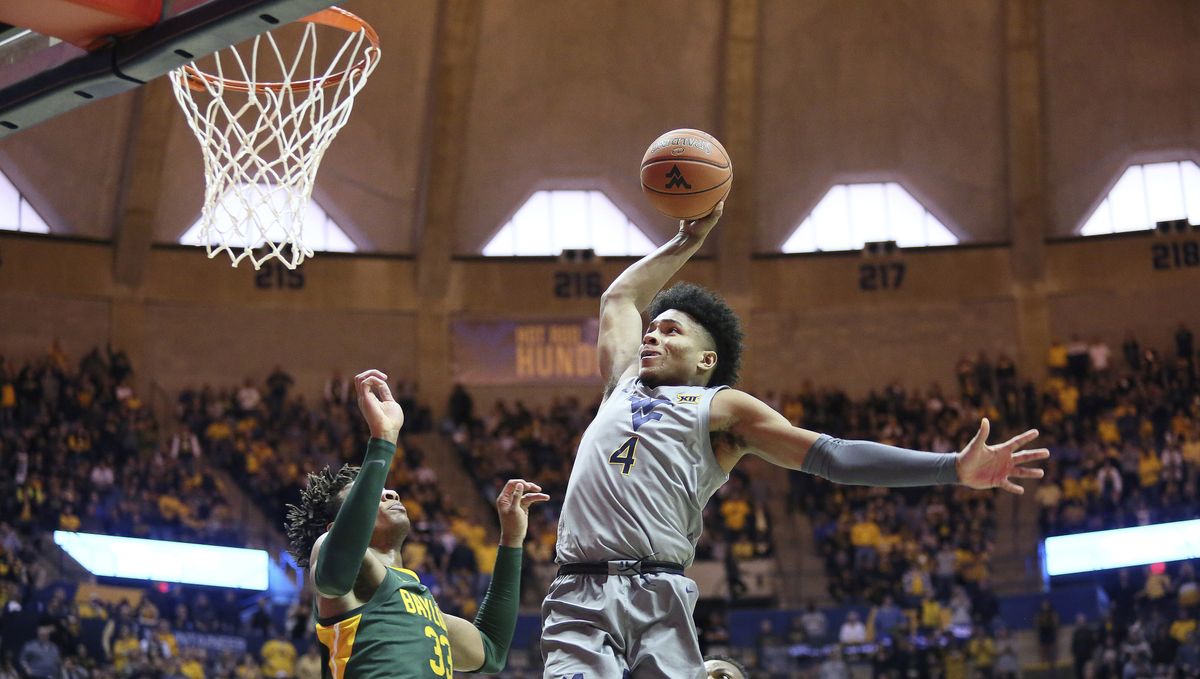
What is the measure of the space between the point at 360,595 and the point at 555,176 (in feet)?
68.3

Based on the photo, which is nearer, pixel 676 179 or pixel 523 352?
pixel 676 179

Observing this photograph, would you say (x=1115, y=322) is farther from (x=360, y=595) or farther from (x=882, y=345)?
(x=360, y=595)

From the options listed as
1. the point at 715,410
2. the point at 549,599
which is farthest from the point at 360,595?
the point at 715,410

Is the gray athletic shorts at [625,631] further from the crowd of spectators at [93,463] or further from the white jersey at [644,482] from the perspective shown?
the crowd of spectators at [93,463]

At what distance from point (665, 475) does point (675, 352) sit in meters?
0.47

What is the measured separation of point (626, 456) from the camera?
4.04m

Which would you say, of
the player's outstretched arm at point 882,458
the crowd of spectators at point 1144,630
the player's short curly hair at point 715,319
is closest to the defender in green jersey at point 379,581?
the player's short curly hair at point 715,319

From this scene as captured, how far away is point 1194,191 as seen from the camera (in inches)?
966

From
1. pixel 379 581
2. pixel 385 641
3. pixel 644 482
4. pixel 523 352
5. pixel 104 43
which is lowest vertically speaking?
pixel 385 641

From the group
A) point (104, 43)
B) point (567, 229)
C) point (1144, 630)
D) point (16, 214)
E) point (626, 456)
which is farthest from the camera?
point (567, 229)

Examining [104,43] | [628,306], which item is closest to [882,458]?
[628,306]

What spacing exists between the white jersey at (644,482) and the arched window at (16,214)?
809 inches

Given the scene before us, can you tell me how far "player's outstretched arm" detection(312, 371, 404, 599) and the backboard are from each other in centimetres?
182

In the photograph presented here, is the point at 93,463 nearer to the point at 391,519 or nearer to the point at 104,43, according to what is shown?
the point at 104,43
